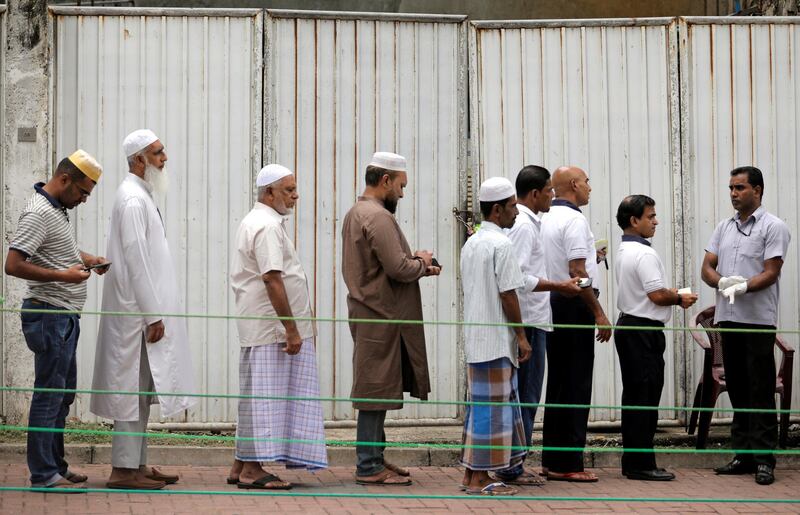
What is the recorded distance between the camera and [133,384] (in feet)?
24.5

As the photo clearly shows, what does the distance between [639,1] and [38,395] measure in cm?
736

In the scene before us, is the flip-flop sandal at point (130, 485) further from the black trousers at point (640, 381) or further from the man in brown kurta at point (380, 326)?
the black trousers at point (640, 381)

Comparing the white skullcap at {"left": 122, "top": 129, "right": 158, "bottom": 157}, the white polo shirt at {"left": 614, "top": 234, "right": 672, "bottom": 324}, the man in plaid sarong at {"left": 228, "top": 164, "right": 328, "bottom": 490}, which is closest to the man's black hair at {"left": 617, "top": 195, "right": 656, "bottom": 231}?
the white polo shirt at {"left": 614, "top": 234, "right": 672, "bottom": 324}

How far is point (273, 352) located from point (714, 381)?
327 cm

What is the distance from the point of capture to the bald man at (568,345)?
813 cm

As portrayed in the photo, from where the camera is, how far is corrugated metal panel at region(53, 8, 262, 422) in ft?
30.8

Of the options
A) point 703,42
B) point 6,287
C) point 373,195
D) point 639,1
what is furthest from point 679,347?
point 6,287

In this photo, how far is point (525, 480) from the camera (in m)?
7.93

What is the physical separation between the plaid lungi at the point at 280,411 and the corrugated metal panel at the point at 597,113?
2.68 meters

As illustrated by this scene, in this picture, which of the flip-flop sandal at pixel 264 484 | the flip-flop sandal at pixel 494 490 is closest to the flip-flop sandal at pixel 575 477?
the flip-flop sandal at pixel 494 490

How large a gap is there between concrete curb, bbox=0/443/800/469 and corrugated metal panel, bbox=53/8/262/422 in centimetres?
80

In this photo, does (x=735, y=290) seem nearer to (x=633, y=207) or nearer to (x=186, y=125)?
(x=633, y=207)

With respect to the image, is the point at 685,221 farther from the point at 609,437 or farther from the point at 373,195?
the point at 373,195

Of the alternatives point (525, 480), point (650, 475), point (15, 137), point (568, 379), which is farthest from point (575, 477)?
point (15, 137)
